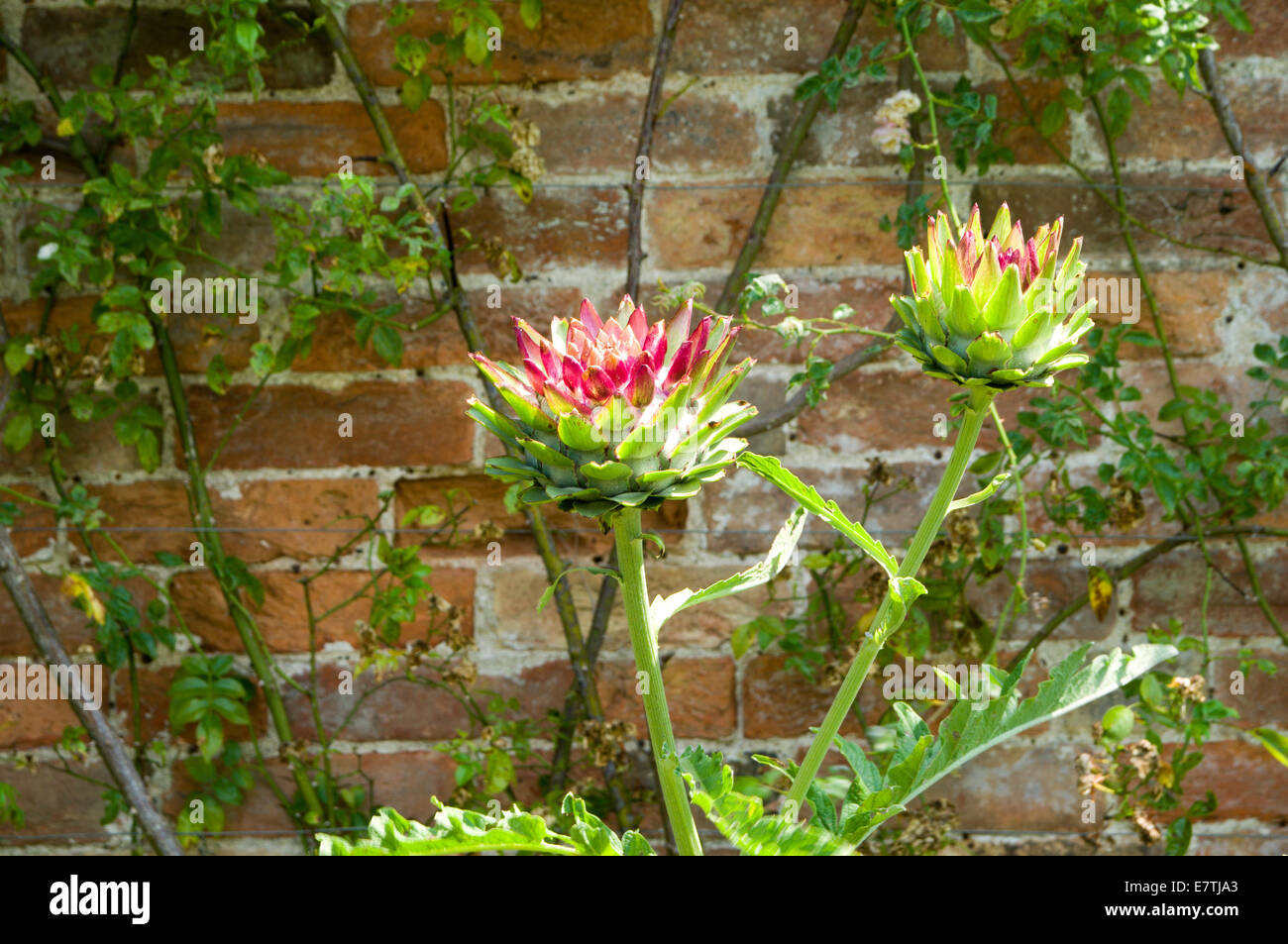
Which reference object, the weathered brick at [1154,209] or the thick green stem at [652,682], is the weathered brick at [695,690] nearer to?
the weathered brick at [1154,209]

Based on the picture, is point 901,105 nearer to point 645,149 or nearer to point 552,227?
point 645,149

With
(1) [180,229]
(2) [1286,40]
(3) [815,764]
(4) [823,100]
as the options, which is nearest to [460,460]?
(1) [180,229]

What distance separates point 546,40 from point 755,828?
2.90 ft

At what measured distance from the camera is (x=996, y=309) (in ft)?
1.29

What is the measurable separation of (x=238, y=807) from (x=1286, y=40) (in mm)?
1259

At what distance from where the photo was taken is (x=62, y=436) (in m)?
1.08

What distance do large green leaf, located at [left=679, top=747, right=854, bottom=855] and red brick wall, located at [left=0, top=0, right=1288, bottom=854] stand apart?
2.37 feet

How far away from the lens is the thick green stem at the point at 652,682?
1.21ft

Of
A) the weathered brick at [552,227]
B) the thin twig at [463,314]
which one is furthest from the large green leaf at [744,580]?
the weathered brick at [552,227]

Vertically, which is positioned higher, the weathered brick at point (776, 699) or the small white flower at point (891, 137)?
the small white flower at point (891, 137)

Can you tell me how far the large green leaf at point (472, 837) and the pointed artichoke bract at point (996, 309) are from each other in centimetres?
20

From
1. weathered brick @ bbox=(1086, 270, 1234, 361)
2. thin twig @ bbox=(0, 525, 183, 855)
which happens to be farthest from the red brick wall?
thin twig @ bbox=(0, 525, 183, 855)

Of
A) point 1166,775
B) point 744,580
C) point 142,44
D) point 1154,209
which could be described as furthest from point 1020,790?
point 142,44

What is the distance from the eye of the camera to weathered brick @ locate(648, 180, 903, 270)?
3.50ft
